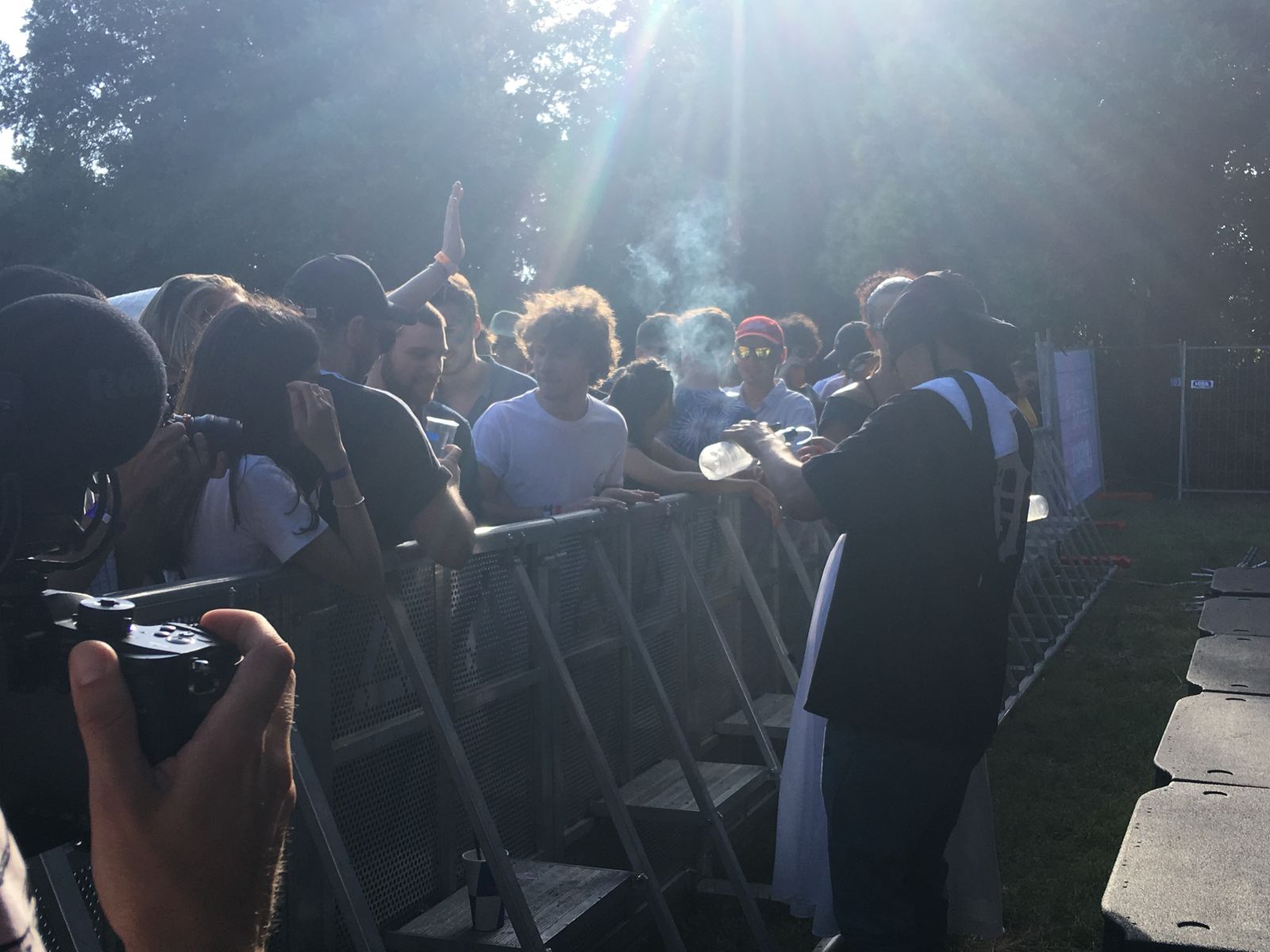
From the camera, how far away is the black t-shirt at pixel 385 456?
3176mm

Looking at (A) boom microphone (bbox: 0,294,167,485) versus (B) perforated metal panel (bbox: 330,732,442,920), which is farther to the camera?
(B) perforated metal panel (bbox: 330,732,442,920)

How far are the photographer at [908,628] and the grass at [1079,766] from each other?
1315 mm

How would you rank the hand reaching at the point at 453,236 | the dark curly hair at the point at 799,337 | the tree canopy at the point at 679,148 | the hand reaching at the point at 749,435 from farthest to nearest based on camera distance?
the tree canopy at the point at 679,148 → the dark curly hair at the point at 799,337 → the hand reaching at the point at 453,236 → the hand reaching at the point at 749,435

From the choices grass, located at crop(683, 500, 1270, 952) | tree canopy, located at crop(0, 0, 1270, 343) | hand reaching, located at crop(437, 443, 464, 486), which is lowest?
grass, located at crop(683, 500, 1270, 952)

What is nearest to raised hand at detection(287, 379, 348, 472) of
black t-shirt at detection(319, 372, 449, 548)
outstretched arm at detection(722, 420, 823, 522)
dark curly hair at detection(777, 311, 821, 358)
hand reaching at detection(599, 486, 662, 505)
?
black t-shirt at detection(319, 372, 449, 548)

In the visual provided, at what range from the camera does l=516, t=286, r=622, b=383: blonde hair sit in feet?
16.0

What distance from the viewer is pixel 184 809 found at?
930 mm

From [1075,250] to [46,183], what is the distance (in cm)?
1906

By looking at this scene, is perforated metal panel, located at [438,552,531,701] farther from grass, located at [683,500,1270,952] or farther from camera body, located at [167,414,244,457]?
camera body, located at [167,414,244,457]

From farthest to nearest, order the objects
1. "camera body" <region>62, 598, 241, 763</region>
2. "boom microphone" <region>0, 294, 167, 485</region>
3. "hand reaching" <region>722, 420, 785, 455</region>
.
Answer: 1. "hand reaching" <region>722, 420, 785, 455</region>
2. "boom microphone" <region>0, 294, 167, 485</region>
3. "camera body" <region>62, 598, 241, 763</region>

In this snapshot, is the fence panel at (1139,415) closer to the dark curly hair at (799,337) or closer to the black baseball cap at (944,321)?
the dark curly hair at (799,337)

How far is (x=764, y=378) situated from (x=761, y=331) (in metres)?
0.23

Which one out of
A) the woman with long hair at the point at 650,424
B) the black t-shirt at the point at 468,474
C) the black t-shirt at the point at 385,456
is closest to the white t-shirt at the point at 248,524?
the black t-shirt at the point at 385,456

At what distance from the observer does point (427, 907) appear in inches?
136
